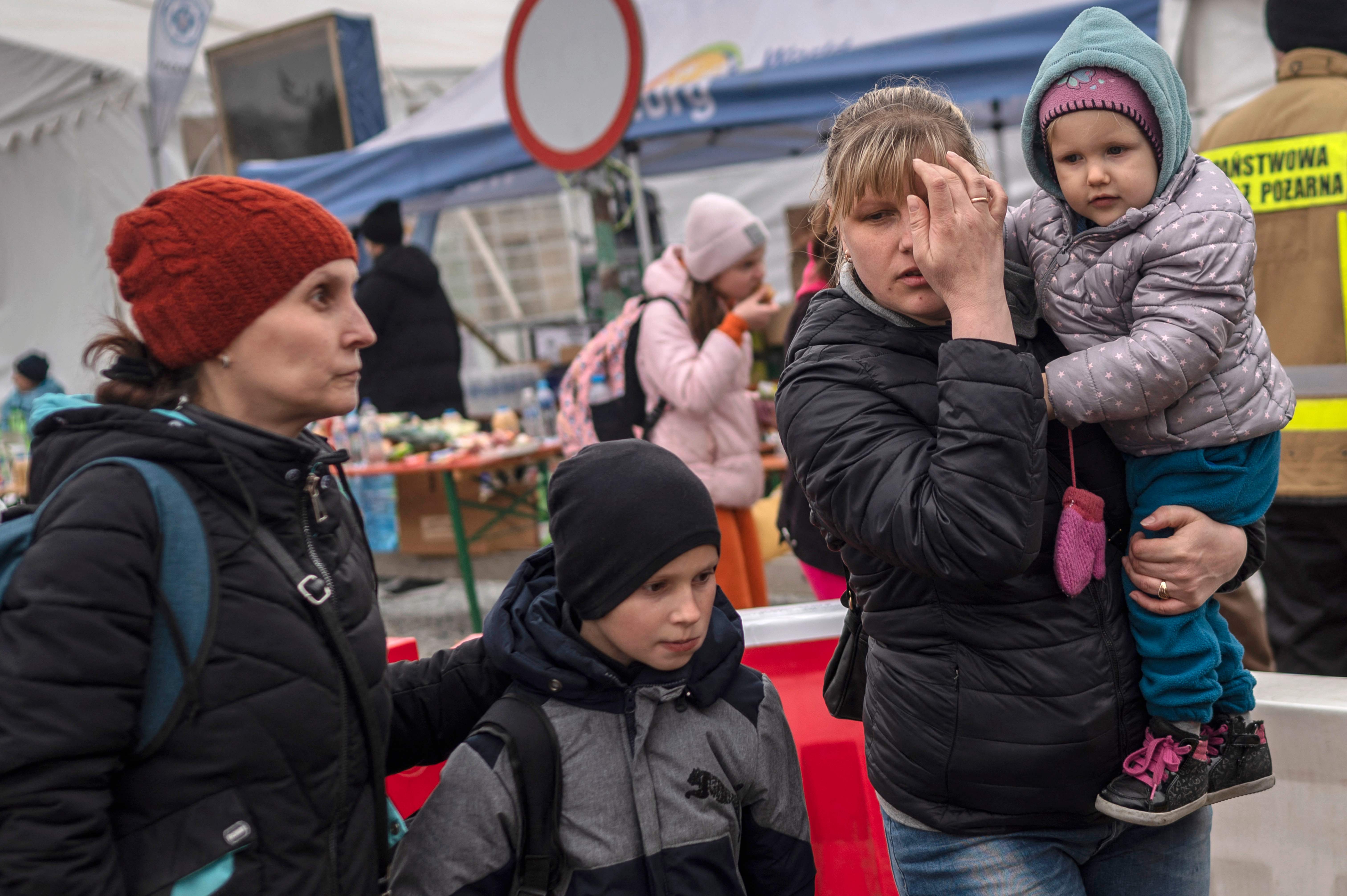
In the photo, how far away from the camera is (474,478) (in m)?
6.55

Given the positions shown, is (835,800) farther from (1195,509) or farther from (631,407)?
(631,407)

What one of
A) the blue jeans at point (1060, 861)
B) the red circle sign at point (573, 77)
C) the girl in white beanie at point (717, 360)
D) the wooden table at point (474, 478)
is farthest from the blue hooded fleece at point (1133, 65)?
the wooden table at point (474, 478)

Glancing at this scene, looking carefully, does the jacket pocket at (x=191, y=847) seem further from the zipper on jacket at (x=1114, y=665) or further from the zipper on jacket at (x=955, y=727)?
the zipper on jacket at (x=1114, y=665)

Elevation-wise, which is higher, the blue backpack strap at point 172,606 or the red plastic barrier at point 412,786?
the blue backpack strap at point 172,606

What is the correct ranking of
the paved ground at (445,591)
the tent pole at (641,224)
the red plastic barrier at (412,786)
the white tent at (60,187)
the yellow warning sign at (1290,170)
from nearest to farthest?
the red plastic barrier at (412,786)
the yellow warning sign at (1290,170)
the tent pole at (641,224)
the paved ground at (445,591)
the white tent at (60,187)

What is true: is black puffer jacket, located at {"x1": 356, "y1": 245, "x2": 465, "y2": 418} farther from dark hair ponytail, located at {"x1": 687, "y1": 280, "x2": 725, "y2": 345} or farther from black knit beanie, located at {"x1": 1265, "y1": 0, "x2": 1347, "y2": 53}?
black knit beanie, located at {"x1": 1265, "y1": 0, "x2": 1347, "y2": 53}

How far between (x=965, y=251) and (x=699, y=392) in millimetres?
2402

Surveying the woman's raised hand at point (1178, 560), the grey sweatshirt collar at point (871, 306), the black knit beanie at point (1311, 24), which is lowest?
the woman's raised hand at point (1178, 560)

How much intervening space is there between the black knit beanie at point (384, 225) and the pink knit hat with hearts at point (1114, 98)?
5858mm

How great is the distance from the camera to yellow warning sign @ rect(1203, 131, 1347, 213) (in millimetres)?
2961

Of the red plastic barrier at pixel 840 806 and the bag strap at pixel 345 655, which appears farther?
the red plastic barrier at pixel 840 806

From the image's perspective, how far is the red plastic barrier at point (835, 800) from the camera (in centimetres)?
213

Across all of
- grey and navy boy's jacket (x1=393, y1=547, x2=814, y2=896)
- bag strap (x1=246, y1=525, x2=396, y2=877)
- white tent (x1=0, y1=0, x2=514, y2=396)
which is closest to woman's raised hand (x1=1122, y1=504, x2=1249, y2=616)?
grey and navy boy's jacket (x1=393, y1=547, x2=814, y2=896)

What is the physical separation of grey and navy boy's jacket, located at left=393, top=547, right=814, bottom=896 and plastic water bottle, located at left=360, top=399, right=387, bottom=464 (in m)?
4.80
